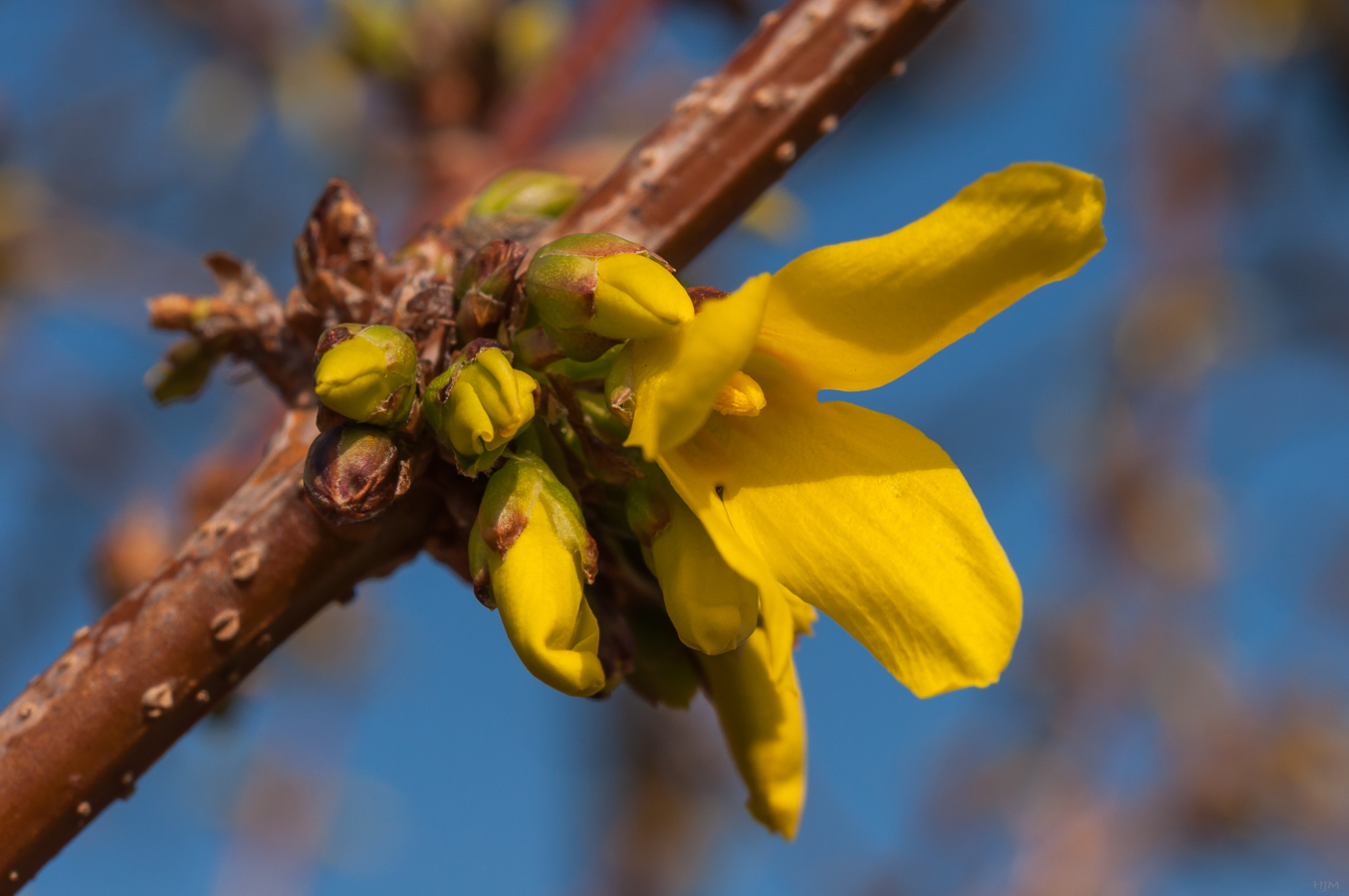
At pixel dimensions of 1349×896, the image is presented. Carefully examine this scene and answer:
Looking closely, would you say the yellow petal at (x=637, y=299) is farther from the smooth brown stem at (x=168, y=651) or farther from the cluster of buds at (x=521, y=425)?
the smooth brown stem at (x=168, y=651)

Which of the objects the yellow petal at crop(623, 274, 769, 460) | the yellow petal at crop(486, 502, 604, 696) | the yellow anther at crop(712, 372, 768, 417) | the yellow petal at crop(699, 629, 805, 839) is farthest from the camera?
the yellow petal at crop(699, 629, 805, 839)

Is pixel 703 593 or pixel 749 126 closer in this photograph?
pixel 703 593

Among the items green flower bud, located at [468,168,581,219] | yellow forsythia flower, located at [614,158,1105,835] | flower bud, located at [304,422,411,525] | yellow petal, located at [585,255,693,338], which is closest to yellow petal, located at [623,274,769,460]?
yellow forsythia flower, located at [614,158,1105,835]

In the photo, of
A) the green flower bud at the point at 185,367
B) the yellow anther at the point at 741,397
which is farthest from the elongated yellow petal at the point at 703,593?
the green flower bud at the point at 185,367

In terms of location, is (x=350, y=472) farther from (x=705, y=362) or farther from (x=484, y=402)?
(x=705, y=362)

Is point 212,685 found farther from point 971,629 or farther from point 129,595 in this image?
point 971,629

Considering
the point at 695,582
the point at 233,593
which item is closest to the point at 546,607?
the point at 695,582

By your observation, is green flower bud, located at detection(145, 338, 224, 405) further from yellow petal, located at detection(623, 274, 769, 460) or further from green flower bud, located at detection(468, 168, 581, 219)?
yellow petal, located at detection(623, 274, 769, 460)
